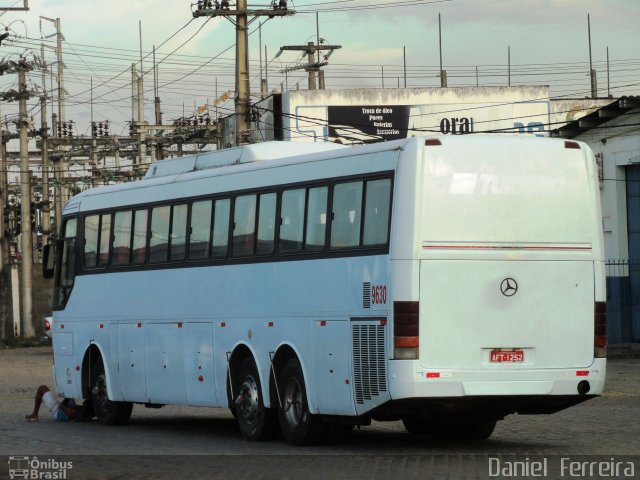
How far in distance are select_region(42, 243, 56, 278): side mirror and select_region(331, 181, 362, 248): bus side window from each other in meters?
9.23

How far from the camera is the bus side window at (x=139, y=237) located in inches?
866

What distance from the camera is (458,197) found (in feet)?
51.5

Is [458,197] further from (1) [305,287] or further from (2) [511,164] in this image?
(1) [305,287]

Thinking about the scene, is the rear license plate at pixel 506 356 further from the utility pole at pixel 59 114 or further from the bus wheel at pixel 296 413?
the utility pole at pixel 59 114

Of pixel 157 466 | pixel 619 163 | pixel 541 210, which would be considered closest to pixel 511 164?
pixel 541 210

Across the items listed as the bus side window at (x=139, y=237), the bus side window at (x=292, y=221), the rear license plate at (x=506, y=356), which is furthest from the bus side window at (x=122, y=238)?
the rear license plate at (x=506, y=356)

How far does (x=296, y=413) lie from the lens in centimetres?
1759

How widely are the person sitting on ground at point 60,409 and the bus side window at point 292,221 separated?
6.94 m

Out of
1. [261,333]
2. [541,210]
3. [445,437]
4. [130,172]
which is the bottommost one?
[445,437]

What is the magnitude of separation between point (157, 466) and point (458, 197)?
162 inches

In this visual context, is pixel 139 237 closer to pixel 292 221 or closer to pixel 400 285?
pixel 292 221

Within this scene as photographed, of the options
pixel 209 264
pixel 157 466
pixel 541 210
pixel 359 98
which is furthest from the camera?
→ pixel 359 98

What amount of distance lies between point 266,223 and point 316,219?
4.25ft

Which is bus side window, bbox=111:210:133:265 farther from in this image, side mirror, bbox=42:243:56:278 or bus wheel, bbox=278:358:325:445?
bus wheel, bbox=278:358:325:445
